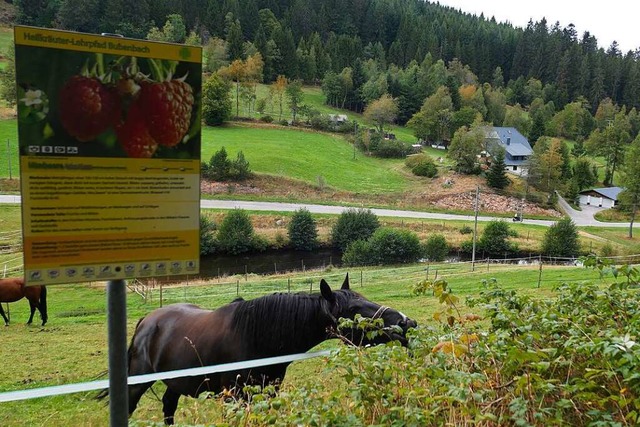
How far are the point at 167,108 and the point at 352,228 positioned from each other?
30.6 m

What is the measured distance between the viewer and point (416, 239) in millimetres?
29578

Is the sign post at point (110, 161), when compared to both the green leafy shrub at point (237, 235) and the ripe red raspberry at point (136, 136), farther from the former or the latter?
the green leafy shrub at point (237, 235)

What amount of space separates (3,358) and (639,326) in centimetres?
1140

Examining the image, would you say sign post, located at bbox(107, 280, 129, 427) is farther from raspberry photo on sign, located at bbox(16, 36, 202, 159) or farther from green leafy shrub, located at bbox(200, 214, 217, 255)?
green leafy shrub, located at bbox(200, 214, 217, 255)

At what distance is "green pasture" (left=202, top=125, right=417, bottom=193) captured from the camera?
156 feet

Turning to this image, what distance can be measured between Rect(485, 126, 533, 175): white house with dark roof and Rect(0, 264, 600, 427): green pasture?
38.4 meters

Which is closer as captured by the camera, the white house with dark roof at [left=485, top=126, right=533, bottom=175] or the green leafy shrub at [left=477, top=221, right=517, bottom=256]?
the green leafy shrub at [left=477, top=221, right=517, bottom=256]

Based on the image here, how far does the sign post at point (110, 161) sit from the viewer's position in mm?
1674

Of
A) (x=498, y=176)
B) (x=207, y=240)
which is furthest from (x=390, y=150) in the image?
(x=207, y=240)

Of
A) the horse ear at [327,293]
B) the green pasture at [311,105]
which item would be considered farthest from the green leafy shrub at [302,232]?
the green pasture at [311,105]

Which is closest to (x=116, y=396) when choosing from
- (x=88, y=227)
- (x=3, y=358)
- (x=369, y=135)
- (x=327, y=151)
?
(x=88, y=227)

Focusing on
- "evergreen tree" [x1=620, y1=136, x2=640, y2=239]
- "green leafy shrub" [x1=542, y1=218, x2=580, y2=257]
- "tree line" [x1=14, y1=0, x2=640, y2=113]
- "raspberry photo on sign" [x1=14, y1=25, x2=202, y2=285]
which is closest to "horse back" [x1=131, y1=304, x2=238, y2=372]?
"raspberry photo on sign" [x1=14, y1=25, x2=202, y2=285]

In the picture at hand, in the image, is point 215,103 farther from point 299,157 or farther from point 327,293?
point 327,293

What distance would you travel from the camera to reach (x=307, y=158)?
2047 inches
